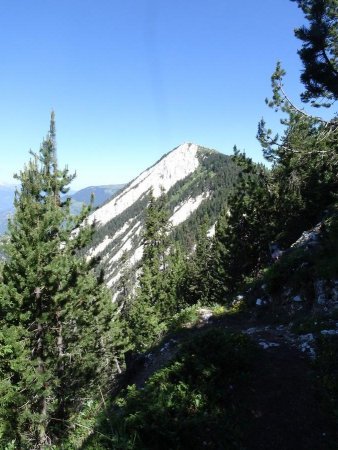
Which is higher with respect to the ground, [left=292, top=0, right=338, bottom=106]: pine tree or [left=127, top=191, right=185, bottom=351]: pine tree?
[left=292, top=0, right=338, bottom=106]: pine tree

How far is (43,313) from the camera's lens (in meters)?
14.5

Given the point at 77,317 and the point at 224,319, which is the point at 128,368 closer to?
the point at 77,317

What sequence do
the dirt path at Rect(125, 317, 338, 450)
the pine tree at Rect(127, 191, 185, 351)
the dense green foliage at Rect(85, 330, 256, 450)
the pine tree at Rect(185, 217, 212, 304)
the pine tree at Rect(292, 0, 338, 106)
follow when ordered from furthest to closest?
the pine tree at Rect(185, 217, 212, 304), the pine tree at Rect(127, 191, 185, 351), the pine tree at Rect(292, 0, 338, 106), the dirt path at Rect(125, 317, 338, 450), the dense green foliage at Rect(85, 330, 256, 450)

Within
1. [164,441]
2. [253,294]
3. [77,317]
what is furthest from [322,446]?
[77,317]

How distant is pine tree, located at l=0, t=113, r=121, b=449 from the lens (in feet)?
43.3

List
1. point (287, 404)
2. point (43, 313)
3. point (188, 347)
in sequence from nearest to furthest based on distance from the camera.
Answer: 1. point (287, 404)
2. point (188, 347)
3. point (43, 313)

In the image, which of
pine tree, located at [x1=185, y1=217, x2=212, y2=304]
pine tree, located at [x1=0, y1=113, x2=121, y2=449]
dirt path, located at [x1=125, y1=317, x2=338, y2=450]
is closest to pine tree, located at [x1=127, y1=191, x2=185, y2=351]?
pine tree, located at [x1=185, y1=217, x2=212, y2=304]

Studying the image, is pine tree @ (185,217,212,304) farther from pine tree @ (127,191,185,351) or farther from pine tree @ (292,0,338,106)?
pine tree @ (292,0,338,106)

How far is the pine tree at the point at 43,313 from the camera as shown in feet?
43.3

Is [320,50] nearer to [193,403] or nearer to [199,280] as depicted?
[193,403]

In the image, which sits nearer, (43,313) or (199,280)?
(43,313)

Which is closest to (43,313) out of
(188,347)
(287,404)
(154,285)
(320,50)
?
(188,347)

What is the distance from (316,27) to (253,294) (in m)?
11.7

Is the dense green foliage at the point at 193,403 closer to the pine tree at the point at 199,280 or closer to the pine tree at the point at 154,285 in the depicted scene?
the pine tree at the point at 154,285
